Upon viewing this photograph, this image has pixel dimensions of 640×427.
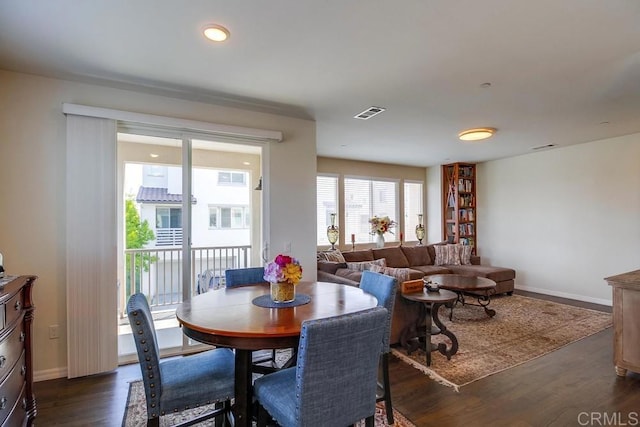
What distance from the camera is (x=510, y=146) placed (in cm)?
536

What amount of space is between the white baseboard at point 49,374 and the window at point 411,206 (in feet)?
20.7

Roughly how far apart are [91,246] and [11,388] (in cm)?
141

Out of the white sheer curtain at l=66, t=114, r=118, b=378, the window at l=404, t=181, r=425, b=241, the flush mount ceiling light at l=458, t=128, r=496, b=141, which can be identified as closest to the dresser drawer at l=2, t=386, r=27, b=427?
the white sheer curtain at l=66, t=114, r=118, b=378

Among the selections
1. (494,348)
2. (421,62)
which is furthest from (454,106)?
(494,348)

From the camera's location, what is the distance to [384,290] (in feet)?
7.32

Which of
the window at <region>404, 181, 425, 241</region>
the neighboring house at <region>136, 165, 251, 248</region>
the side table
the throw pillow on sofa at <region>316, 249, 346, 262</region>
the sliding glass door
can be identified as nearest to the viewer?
the side table

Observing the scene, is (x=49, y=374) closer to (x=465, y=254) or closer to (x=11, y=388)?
(x=11, y=388)

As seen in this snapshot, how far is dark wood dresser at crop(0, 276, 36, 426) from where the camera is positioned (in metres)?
1.47

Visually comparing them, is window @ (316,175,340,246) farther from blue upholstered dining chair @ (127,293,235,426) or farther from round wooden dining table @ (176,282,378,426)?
blue upholstered dining chair @ (127,293,235,426)

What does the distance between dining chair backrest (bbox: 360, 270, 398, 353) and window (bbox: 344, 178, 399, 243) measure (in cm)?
402

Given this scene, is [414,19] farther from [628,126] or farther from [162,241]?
[628,126]

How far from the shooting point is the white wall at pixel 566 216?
187 inches

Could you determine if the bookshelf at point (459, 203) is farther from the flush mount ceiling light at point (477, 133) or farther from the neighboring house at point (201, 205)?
the neighboring house at point (201, 205)

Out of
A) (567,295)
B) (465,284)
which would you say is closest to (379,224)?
(465,284)
